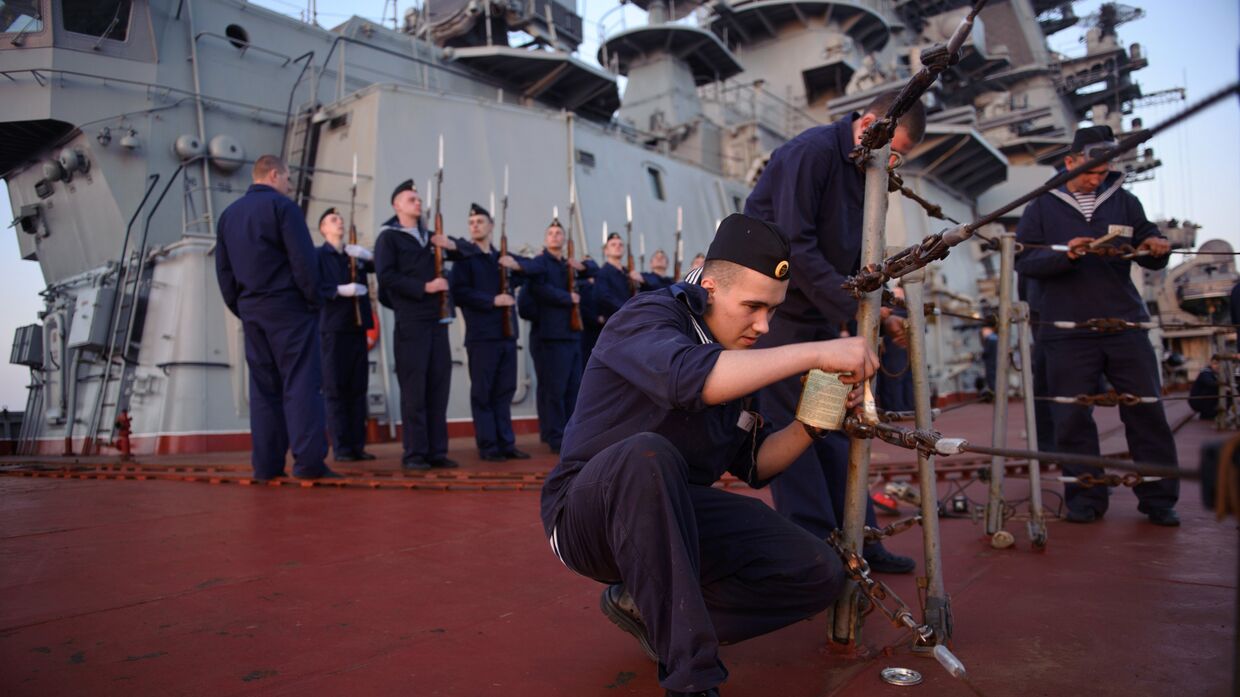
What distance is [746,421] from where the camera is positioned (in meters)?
1.88

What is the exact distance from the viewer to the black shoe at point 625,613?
1.72 m

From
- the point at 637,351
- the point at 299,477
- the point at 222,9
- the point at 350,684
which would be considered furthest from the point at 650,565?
the point at 222,9

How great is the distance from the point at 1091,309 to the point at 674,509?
3.03 meters

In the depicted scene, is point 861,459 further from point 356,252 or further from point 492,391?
point 356,252

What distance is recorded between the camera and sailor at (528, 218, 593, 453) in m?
6.76

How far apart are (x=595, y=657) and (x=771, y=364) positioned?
0.87 meters

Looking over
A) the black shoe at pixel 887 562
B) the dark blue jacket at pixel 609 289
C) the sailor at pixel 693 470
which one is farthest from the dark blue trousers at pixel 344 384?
the sailor at pixel 693 470

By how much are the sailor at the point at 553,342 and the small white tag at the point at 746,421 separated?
16.1 ft

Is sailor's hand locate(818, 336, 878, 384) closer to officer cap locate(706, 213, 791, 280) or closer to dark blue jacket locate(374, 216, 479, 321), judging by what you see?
officer cap locate(706, 213, 791, 280)

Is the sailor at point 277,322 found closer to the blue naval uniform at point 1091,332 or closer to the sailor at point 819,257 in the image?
the sailor at point 819,257

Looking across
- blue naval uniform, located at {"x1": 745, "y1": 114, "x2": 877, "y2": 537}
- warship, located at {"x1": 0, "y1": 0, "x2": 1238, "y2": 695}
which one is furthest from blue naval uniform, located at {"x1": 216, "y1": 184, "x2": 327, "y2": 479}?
blue naval uniform, located at {"x1": 745, "y1": 114, "x2": 877, "y2": 537}

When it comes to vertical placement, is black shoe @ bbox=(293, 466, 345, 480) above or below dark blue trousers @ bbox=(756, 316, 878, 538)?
below

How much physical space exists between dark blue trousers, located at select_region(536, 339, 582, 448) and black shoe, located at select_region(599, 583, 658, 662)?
4937 mm

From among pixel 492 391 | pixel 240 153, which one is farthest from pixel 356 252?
pixel 240 153
